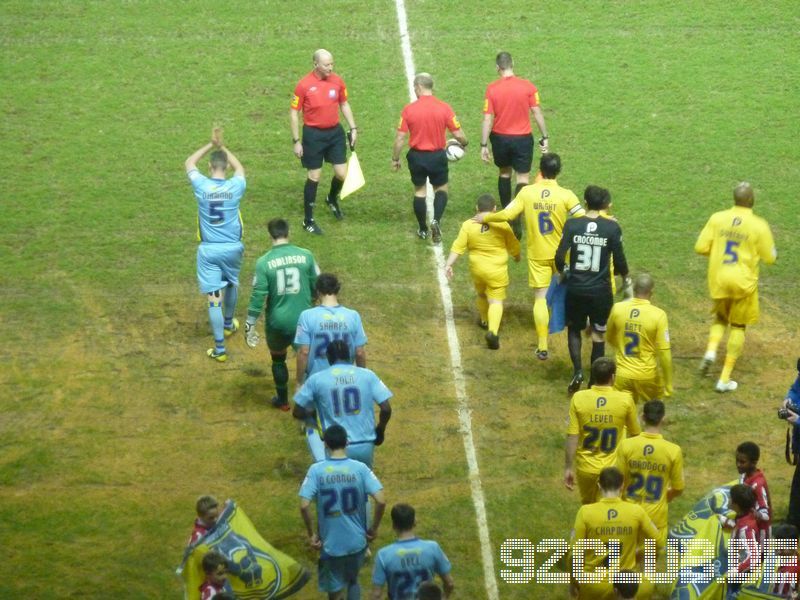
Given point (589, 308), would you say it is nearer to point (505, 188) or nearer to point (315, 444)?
point (315, 444)

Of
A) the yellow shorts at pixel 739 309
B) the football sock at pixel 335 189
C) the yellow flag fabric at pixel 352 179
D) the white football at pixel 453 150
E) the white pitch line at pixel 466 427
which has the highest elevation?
the white football at pixel 453 150

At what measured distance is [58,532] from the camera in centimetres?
1251

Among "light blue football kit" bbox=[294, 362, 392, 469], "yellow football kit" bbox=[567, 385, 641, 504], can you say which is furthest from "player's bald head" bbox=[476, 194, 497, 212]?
"light blue football kit" bbox=[294, 362, 392, 469]

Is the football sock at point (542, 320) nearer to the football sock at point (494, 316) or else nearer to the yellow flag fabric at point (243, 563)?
the football sock at point (494, 316)

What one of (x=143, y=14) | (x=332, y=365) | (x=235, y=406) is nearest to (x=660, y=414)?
(x=332, y=365)

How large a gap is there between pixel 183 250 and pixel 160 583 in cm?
658

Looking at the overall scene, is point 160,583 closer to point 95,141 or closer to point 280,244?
point 280,244

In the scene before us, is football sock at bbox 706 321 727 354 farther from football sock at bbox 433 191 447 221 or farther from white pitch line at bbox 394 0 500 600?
football sock at bbox 433 191 447 221

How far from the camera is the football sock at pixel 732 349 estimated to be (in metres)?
14.6

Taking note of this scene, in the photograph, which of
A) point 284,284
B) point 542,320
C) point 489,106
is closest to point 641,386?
point 542,320

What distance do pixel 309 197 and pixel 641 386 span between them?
242 inches

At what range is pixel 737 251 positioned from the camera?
14352mm

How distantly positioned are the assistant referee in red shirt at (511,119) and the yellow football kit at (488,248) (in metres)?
2.18

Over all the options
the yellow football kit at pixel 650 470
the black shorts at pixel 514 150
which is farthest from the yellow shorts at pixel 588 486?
the black shorts at pixel 514 150
